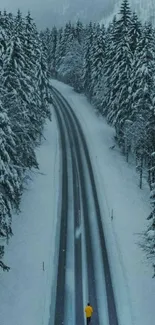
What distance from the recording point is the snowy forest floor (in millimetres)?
24938

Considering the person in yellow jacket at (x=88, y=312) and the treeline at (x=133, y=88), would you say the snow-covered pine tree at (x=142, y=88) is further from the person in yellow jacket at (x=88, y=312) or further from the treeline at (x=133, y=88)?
the person in yellow jacket at (x=88, y=312)

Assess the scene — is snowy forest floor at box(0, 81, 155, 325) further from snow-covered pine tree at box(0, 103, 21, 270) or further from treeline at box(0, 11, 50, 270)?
snow-covered pine tree at box(0, 103, 21, 270)

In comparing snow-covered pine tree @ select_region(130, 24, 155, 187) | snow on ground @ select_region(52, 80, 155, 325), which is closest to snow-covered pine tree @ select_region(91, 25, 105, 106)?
snow on ground @ select_region(52, 80, 155, 325)

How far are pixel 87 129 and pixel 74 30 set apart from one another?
4868cm

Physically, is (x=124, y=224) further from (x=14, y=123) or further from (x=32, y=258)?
(x=14, y=123)

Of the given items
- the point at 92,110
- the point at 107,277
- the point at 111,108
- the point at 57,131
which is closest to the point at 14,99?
the point at 107,277

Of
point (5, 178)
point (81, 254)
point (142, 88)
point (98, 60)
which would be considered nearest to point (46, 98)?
point (98, 60)

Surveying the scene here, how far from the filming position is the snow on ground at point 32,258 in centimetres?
2455

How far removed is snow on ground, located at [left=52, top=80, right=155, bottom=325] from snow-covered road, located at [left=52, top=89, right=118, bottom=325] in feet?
2.13

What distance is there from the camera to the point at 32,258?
98.5 feet

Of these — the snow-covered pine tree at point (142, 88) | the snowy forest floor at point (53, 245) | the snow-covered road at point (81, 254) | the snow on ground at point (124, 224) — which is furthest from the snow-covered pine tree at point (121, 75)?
the snow-covered road at point (81, 254)

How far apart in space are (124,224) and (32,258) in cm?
930

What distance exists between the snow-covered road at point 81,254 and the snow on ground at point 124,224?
0.65m

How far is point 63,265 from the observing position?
1171 inches
